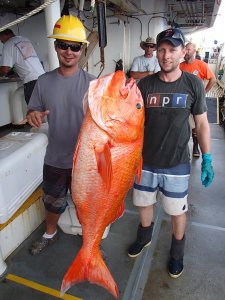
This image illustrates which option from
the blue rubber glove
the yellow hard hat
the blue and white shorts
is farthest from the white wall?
the blue rubber glove

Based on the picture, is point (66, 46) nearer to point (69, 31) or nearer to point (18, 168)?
point (69, 31)

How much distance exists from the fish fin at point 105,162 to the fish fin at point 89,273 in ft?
1.90

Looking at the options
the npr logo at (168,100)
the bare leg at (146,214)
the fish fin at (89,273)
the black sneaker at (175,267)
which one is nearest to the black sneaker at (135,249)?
the bare leg at (146,214)

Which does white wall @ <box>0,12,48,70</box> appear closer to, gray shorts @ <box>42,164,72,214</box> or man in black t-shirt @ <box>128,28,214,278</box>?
gray shorts @ <box>42,164,72,214</box>

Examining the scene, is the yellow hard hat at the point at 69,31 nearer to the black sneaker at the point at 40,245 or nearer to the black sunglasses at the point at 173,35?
the black sunglasses at the point at 173,35

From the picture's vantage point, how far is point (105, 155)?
1.43 m

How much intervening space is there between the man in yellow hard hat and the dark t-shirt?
0.57m

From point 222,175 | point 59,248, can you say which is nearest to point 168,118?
point 59,248

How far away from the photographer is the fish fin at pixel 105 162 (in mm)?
1427

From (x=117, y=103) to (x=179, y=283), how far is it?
196 centimetres

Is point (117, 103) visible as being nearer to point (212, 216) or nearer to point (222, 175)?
point (212, 216)

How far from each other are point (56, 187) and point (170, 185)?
107 cm

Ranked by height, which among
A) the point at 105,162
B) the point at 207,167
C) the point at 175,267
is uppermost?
the point at 105,162

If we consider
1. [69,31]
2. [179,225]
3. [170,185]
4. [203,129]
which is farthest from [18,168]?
[203,129]
